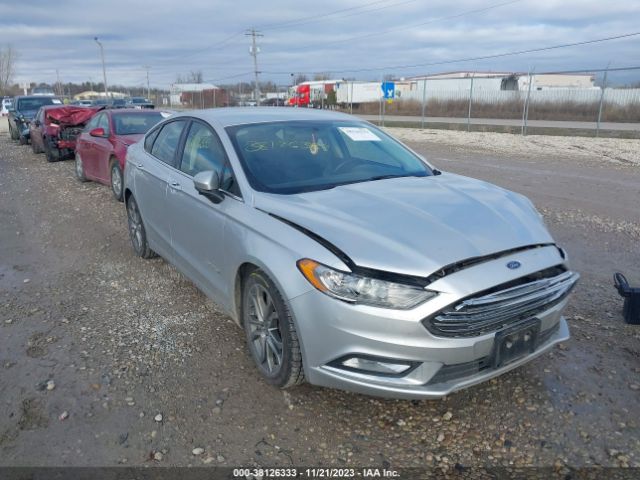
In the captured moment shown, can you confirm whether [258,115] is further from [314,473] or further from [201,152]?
[314,473]

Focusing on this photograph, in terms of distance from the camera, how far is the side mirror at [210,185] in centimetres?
346

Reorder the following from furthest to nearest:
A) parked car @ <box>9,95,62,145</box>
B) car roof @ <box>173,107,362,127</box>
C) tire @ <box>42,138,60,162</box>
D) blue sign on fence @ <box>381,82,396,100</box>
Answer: blue sign on fence @ <box>381,82,396,100</box>
parked car @ <box>9,95,62,145</box>
tire @ <box>42,138,60,162</box>
car roof @ <box>173,107,362,127</box>

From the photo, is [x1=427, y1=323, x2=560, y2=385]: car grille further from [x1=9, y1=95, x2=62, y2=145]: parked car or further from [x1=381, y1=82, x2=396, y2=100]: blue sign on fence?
[x1=381, y1=82, x2=396, y2=100]: blue sign on fence

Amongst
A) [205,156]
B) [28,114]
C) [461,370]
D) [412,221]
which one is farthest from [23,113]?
[461,370]

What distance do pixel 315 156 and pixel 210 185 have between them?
891 mm

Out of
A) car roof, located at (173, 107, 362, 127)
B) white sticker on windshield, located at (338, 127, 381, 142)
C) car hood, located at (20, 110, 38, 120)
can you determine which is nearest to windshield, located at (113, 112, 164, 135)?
car roof, located at (173, 107, 362, 127)

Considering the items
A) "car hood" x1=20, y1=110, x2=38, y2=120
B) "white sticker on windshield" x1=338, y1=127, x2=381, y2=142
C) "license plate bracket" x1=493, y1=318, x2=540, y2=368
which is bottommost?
"license plate bracket" x1=493, y1=318, x2=540, y2=368

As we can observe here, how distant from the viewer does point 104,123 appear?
956cm

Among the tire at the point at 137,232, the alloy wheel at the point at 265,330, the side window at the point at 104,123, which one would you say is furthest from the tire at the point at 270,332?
the side window at the point at 104,123

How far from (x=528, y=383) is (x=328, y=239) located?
1.63m

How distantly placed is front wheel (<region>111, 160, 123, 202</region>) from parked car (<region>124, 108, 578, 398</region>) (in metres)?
5.10

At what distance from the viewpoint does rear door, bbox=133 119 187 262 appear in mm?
4609

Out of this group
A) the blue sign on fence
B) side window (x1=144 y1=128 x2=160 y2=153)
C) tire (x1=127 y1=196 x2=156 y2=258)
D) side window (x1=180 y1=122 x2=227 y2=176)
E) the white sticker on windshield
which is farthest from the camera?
the blue sign on fence

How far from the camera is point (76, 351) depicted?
375 cm
